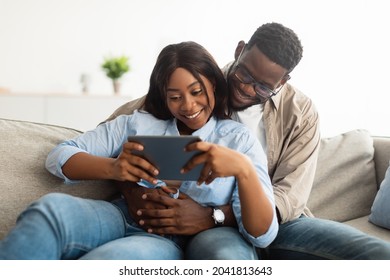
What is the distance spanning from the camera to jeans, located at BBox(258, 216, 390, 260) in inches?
44.3

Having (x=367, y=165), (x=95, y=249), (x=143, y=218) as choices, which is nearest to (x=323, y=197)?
(x=367, y=165)

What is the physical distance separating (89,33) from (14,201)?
295cm

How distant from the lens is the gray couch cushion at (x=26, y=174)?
132 centimetres

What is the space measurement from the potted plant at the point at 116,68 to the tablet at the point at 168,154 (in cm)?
278

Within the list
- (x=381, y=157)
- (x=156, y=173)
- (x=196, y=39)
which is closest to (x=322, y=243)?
(x=156, y=173)

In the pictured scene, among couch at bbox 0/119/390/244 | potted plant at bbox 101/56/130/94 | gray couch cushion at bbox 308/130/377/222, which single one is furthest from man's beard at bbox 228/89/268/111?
potted plant at bbox 101/56/130/94

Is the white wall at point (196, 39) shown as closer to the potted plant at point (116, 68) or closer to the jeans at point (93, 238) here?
the potted plant at point (116, 68)

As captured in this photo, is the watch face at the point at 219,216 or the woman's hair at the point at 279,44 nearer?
the watch face at the point at 219,216

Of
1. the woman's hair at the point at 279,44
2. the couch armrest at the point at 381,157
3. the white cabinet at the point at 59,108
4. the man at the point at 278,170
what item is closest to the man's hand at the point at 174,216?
the man at the point at 278,170

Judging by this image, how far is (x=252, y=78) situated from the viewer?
1357 mm

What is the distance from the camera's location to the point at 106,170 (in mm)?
1198

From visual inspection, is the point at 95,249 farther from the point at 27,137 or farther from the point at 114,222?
the point at 27,137

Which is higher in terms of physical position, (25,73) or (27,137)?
(27,137)

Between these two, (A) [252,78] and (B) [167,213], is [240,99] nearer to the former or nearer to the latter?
(A) [252,78]
